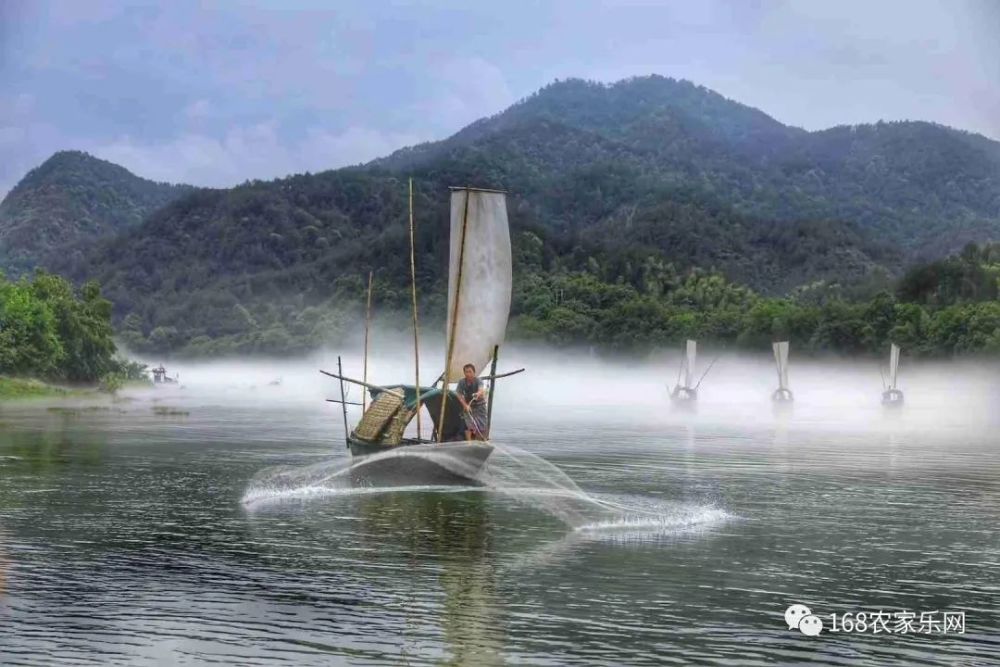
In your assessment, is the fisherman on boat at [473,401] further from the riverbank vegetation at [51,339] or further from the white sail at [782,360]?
the white sail at [782,360]

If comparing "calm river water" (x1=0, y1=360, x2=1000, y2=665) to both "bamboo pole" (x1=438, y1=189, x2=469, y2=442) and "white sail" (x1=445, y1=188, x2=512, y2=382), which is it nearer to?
"bamboo pole" (x1=438, y1=189, x2=469, y2=442)

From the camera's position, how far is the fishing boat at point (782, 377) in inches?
3792

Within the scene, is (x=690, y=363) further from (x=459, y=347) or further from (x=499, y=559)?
(x=499, y=559)

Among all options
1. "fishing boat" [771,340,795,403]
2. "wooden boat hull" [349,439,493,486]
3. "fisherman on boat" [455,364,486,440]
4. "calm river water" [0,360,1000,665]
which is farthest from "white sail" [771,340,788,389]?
"fisherman on boat" [455,364,486,440]

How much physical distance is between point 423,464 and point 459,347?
3.41m

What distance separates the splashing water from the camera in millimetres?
29125

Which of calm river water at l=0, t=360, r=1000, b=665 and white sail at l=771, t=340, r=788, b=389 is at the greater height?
white sail at l=771, t=340, r=788, b=389

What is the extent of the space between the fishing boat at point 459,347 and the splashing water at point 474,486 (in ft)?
0.21

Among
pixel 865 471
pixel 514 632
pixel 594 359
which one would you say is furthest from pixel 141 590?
pixel 594 359

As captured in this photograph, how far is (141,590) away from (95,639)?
305 cm

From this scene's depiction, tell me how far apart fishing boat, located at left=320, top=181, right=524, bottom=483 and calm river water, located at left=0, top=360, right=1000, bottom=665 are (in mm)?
942

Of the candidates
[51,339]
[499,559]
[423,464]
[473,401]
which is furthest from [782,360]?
[499,559]

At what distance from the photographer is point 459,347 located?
1416 inches

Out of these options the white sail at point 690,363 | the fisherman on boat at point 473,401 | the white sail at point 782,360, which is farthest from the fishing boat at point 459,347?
the white sail at point 782,360
